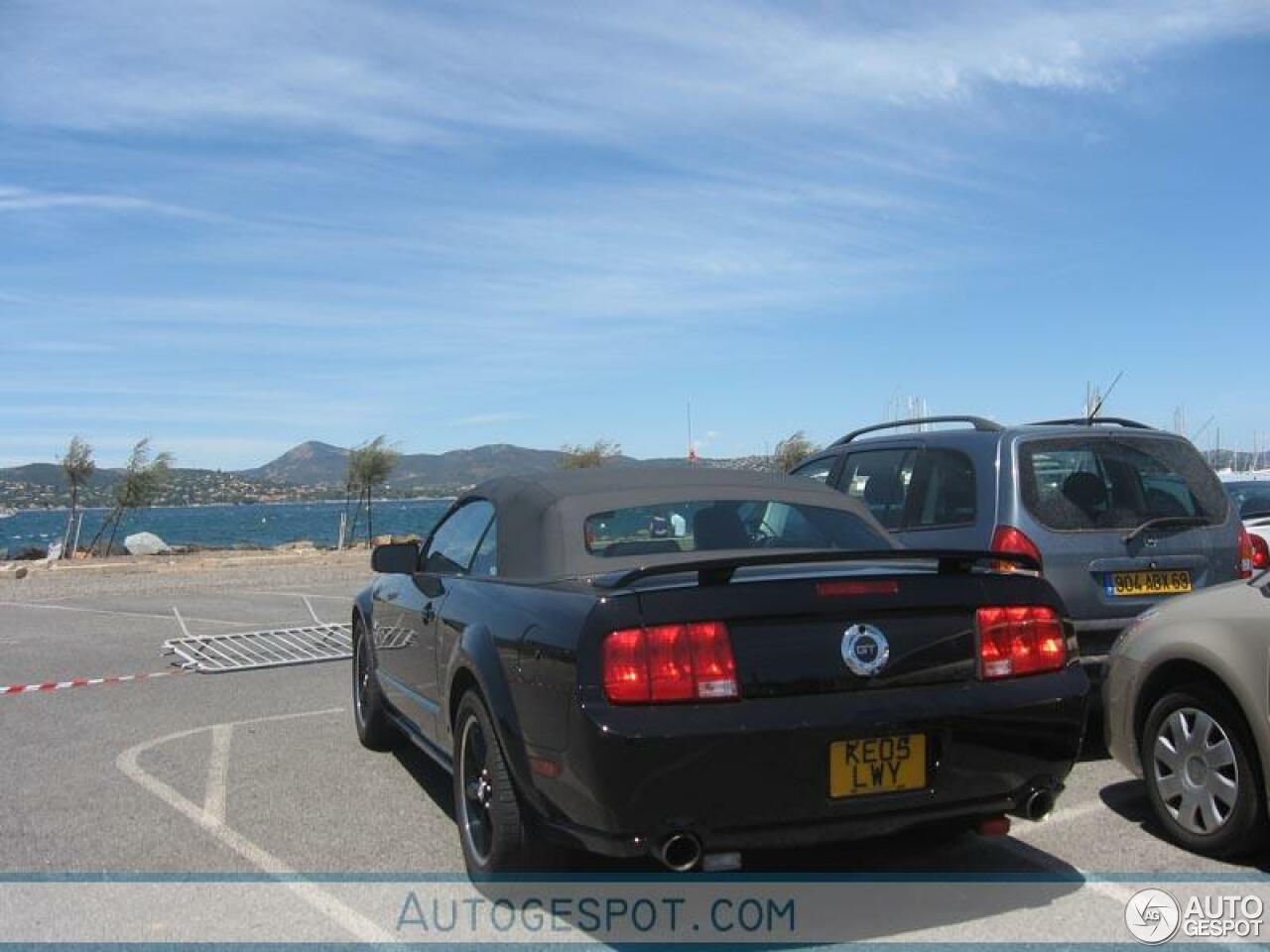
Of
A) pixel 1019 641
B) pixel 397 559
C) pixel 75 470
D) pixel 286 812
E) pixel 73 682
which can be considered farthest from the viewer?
pixel 75 470

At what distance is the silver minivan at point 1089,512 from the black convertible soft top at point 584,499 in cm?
135

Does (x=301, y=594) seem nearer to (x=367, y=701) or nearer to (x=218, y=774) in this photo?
(x=367, y=701)

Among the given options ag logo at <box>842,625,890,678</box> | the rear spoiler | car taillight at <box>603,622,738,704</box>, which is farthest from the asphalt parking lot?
the rear spoiler

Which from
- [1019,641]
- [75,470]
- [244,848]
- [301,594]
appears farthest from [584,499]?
[75,470]

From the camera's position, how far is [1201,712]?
4828 mm

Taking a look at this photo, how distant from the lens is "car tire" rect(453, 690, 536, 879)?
4.34 metres

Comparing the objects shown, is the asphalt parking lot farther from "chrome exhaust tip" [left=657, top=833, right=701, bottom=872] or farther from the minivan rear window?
the minivan rear window

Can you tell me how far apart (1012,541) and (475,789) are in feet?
10.5

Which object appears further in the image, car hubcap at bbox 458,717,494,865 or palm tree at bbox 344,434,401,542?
palm tree at bbox 344,434,401,542

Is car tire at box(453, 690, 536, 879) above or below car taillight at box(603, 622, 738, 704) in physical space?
below

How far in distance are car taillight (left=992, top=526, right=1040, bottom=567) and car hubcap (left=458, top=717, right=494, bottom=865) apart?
3.03 metres

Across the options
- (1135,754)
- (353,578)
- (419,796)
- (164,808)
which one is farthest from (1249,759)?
(353,578)

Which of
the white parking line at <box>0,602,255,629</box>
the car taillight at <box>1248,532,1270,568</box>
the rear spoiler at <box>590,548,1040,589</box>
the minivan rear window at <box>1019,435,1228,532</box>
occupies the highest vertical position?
the minivan rear window at <box>1019,435,1228,532</box>

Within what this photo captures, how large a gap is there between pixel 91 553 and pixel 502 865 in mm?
38484
